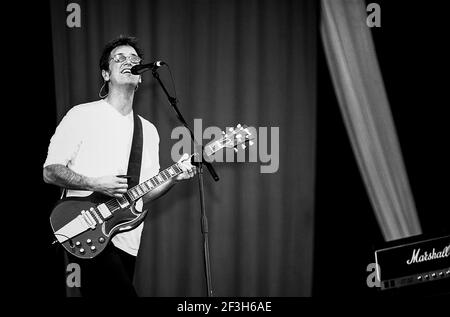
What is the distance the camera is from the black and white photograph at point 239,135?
314 cm

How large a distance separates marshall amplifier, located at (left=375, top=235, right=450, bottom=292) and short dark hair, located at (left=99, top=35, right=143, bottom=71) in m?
1.79

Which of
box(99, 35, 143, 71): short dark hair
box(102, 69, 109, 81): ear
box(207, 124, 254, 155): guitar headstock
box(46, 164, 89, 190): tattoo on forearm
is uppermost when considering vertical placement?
box(99, 35, 143, 71): short dark hair

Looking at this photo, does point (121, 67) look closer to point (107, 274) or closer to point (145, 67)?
point (145, 67)

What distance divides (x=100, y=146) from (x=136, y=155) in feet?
0.68

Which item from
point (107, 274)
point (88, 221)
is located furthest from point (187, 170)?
point (107, 274)

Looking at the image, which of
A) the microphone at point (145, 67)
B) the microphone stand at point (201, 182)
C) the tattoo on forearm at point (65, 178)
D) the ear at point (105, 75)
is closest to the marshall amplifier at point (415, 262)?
the microphone stand at point (201, 182)

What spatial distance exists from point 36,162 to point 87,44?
0.76 metres

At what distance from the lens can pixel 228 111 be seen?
329 cm

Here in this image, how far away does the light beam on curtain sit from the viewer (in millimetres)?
3256

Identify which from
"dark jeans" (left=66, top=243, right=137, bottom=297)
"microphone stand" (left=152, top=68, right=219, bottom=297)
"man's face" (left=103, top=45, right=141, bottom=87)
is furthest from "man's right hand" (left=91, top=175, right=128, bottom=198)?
"man's face" (left=103, top=45, right=141, bottom=87)

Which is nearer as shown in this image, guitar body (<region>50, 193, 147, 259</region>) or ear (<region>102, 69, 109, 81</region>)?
guitar body (<region>50, 193, 147, 259</region>)

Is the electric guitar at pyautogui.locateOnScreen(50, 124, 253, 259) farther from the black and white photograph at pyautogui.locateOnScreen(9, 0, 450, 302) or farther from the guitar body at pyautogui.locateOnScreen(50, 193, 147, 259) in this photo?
the black and white photograph at pyautogui.locateOnScreen(9, 0, 450, 302)

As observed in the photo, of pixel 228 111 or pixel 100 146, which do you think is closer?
pixel 100 146

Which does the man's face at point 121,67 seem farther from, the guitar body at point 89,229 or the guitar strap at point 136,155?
the guitar body at point 89,229
